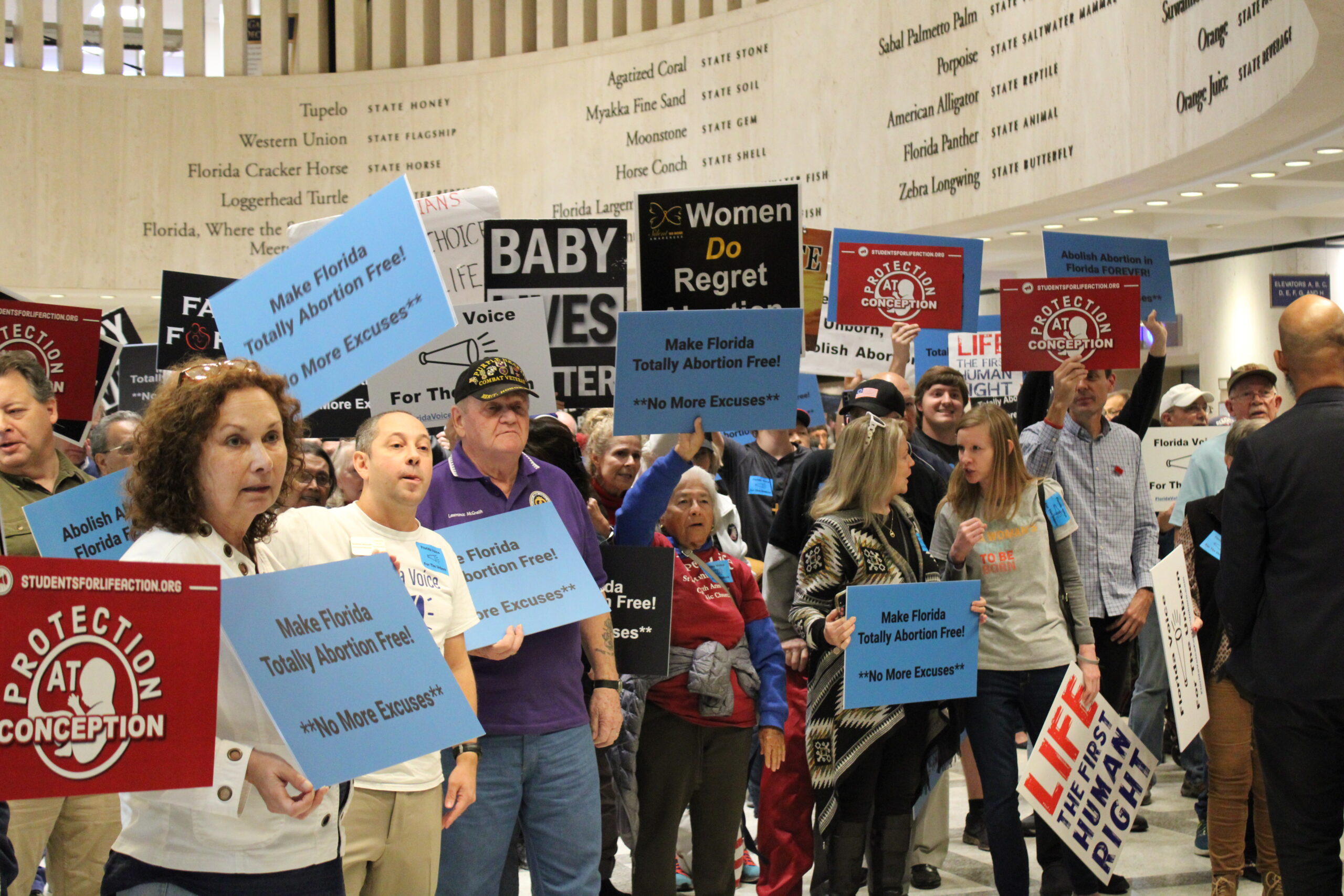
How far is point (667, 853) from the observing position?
390 centimetres

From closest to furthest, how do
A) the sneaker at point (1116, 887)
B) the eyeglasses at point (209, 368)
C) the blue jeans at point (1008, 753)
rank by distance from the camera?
1. the eyeglasses at point (209, 368)
2. the blue jeans at point (1008, 753)
3. the sneaker at point (1116, 887)

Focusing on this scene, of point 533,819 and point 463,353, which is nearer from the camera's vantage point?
point 533,819

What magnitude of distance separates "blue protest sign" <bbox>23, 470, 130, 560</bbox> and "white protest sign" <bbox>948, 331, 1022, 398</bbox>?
19.1 ft

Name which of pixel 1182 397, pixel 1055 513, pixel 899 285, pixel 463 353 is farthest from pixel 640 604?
pixel 1182 397

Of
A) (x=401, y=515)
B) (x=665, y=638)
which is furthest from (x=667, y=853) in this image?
(x=401, y=515)

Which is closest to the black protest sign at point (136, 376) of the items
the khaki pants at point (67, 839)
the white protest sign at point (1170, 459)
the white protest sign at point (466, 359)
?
the white protest sign at point (466, 359)

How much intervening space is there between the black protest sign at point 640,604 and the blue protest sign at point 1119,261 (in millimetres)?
2727

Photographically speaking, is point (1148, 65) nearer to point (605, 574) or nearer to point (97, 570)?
point (605, 574)

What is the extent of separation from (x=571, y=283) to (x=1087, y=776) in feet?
8.27

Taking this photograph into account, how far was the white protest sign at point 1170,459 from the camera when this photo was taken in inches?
248

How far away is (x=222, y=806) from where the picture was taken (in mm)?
1939

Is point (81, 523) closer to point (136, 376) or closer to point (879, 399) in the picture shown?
point (879, 399)

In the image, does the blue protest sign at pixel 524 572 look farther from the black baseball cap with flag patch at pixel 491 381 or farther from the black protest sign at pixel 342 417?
the black protest sign at pixel 342 417

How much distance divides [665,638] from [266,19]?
11879 mm
